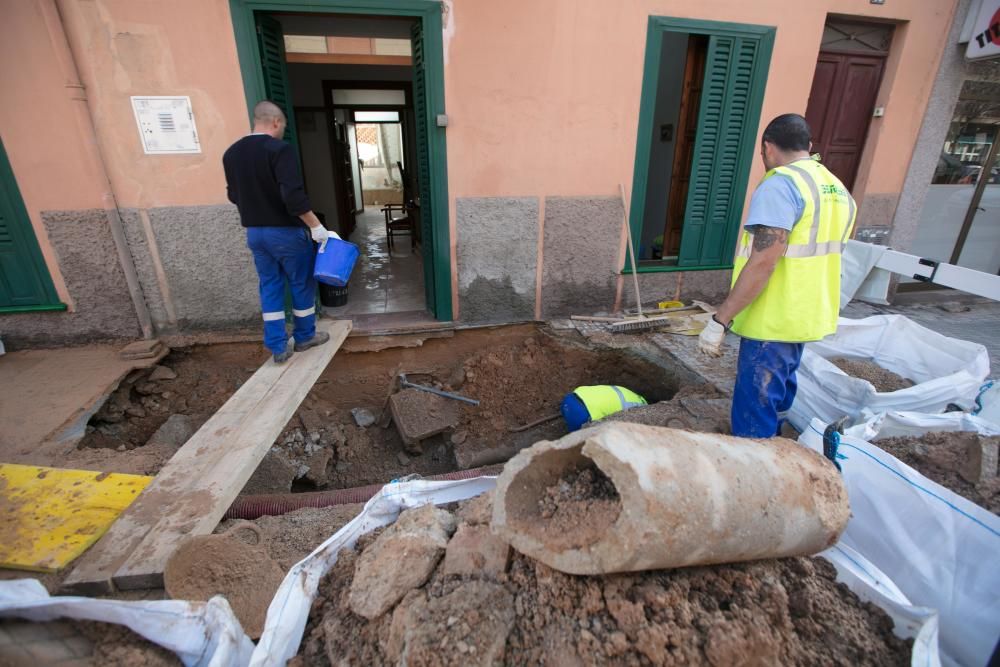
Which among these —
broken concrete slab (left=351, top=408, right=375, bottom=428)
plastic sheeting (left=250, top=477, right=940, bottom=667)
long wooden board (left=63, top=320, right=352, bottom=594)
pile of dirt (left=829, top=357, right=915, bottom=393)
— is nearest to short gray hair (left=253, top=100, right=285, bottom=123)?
long wooden board (left=63, top=320, right=352, bottom=594)

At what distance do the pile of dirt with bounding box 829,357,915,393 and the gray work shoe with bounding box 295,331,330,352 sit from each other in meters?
3.95

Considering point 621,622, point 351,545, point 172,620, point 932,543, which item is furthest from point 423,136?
point 932,543

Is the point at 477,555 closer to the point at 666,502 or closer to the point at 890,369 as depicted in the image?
the point at 666,502

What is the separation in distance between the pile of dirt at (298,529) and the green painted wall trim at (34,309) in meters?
2.98

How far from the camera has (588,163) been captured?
4566 millimetres

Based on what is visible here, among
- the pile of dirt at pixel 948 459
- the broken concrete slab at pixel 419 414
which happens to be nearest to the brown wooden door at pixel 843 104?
the pile of dirt at pixel 948 459

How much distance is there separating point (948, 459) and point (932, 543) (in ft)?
1.67

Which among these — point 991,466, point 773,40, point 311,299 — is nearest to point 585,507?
point 991,466

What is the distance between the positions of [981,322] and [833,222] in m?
4.43

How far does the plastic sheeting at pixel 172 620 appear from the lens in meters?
1.37

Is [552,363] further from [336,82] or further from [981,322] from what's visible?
[336,82]

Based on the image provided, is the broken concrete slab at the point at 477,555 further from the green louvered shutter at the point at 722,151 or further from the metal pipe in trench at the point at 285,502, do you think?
the green louvered shutter at the point at 722,151

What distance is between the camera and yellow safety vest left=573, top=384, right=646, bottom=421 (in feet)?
11.5

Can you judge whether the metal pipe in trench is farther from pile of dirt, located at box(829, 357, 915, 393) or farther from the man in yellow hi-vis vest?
pile of dirt, located at box(829, 357, 915, 393)
